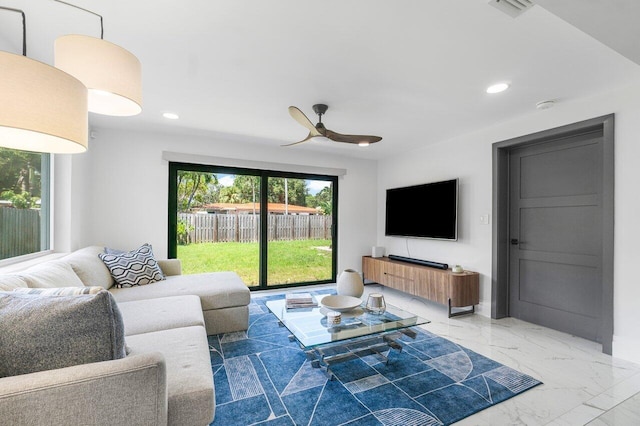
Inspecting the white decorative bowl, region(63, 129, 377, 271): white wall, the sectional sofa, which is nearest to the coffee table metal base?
the white decorative bowl

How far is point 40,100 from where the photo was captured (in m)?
0.89

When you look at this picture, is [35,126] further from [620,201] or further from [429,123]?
[620,201]

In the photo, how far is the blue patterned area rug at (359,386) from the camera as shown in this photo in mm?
1646

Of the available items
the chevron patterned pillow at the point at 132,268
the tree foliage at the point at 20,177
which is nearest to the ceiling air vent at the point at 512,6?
the tree foliage at the point at 20,177

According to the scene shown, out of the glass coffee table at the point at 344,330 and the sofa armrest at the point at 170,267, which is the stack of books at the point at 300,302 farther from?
the sofa armrest at the point at 170,267

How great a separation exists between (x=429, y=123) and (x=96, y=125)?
12.9 feet

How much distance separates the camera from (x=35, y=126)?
0.88m

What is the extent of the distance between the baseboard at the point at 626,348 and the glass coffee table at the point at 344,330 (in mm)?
1644

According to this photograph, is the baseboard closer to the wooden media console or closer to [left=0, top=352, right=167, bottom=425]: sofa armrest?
the wooden media console

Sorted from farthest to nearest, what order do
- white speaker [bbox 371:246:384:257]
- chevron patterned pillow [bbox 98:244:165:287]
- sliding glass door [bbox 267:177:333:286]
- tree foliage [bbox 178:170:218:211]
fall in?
white speaker [bbox 371:246:384:257], sliding glass door [bbox 267:177:333:286], tree foliage [bbox 178:170:218:211], chevron patterned pillow [bbox 98:244:165:287]

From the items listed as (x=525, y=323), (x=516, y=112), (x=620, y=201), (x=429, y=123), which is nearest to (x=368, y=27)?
(x=429, y=123)

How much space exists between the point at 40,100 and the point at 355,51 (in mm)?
1634

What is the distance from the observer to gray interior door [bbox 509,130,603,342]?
2656 millimetres

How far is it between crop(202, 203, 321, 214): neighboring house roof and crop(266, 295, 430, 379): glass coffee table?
2.02 metres
